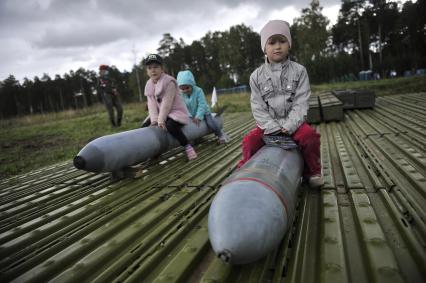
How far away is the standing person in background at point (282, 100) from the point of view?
8.86 ft

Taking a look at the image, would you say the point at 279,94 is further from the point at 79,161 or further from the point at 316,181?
the point at 79,161

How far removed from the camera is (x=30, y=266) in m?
1.96

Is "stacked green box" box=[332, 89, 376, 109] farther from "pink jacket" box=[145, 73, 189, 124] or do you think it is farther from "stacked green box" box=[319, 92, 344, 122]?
"pink jacket" box=[145, 73, 189, 124]

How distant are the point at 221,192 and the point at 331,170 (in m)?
2.00

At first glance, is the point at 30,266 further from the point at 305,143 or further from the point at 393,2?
the point at 393,2

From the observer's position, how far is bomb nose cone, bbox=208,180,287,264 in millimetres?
1443

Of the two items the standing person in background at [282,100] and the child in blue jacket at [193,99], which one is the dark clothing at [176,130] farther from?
the standing person in background at [282,100]

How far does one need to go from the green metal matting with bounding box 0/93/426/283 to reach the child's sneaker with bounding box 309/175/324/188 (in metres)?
0.08

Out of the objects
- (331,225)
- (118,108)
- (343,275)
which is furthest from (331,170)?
(118,108)

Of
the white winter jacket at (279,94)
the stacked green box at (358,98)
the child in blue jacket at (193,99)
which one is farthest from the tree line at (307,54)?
the white winter jacket at (279,94)

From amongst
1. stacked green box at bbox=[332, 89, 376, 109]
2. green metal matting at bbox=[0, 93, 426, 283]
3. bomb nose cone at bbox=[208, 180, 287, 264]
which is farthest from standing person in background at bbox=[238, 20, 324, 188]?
stacked green box at bbox=[332, 89, 376, 109]

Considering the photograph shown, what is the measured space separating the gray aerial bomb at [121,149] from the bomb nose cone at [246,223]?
84.9 inches

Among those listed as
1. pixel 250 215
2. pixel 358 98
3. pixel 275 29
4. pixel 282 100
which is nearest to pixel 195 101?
pixel 282 100

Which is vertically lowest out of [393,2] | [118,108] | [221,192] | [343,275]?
[343,275]
